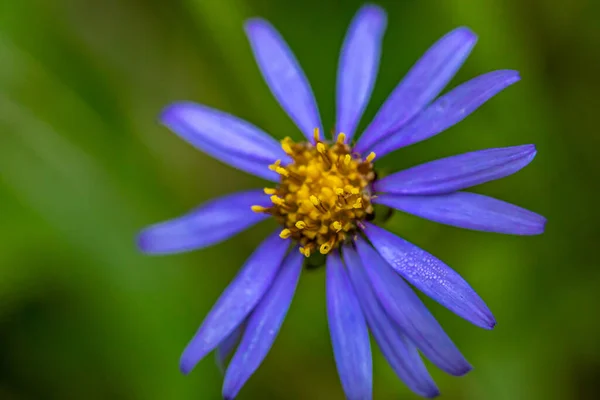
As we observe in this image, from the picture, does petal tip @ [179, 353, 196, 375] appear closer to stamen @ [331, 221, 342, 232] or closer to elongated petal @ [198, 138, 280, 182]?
stamen @ [331, 221, 342, 232]

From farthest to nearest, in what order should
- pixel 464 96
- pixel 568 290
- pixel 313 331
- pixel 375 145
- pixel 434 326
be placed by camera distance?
pixel 313 331 → pixel 568 290 → pixel 375 145 → pixel 464 96 → pixel 434 326

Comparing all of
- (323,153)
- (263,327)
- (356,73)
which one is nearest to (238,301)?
(263,327)

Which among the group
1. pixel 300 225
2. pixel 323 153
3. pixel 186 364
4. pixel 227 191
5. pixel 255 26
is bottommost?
pixel 186 364

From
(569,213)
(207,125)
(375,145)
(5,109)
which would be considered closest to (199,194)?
(5,109)

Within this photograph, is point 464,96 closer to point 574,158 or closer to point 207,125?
point 207,125

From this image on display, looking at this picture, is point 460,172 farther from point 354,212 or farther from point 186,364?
point 186,364

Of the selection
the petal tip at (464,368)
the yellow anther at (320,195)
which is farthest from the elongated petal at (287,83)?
the petal tip at (464,368)

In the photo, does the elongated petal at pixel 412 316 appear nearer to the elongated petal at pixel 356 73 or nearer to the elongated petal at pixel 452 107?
the elongated petal at pixel 452 107
